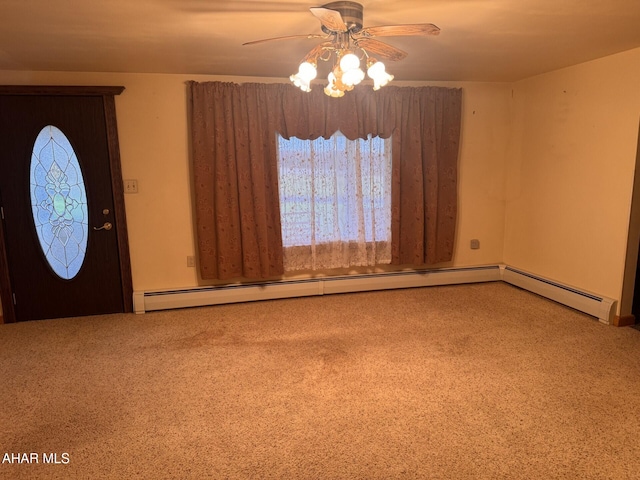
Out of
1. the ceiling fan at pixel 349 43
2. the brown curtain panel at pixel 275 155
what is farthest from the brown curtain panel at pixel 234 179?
the ceiling fan at pixel 349 43

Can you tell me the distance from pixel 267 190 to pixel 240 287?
1.00 meters

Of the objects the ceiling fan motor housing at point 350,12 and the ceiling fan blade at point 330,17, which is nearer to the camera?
the ceiling fan blade at point 330,17

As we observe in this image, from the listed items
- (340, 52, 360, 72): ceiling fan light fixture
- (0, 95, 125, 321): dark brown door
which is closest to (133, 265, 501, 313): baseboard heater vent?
(0, 95, 125, 321): dark brown door

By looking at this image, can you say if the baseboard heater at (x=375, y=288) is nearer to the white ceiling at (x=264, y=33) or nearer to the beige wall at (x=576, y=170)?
the beige wall at (x=576, y=170)

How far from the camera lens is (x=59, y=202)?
3.70 metres

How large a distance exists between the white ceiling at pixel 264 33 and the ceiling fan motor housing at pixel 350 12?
0.18 feet

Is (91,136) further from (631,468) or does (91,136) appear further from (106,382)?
(631,468)

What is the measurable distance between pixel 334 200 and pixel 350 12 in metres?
2.26

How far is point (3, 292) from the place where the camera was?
3.69 meters

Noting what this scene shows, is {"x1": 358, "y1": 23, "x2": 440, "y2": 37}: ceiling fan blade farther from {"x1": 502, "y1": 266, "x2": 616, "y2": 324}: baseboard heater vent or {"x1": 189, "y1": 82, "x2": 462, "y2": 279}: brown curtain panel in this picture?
{"x1": 502, "y1": 266, "x2": 616, "y2": 324}: baseboard heater vent

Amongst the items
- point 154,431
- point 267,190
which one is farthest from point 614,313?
point 154,431

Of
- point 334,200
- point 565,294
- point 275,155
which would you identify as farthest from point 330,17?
point 565,294

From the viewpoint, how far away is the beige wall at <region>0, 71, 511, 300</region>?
3729 millimetres

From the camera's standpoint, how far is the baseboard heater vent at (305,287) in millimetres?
3980
